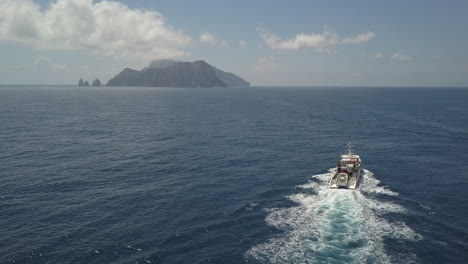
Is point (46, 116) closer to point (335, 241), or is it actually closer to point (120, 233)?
point (120, 233)

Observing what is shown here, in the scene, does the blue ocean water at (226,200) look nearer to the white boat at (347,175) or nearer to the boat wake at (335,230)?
the boat wake at (335,230)

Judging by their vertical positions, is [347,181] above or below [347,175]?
below

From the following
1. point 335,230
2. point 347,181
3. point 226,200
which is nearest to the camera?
point 335,230

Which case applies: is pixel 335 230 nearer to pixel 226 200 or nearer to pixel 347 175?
pixel 226 200

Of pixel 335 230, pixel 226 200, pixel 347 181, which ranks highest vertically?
pixel 347 181

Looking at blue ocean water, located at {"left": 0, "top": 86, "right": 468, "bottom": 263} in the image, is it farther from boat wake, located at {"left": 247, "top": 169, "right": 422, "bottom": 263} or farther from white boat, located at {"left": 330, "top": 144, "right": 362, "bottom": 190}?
white boat, located at {"left": 330, "top": 144, "right": 362, "bottom": 190}

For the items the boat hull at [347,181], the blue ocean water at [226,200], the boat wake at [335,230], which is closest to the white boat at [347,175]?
the boat hull at [347,181]

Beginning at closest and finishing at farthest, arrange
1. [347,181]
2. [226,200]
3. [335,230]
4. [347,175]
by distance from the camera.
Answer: [335,230] → [226,200] → [347,181] → [347,175]

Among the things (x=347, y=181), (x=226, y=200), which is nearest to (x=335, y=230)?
(x=347, y=181)
